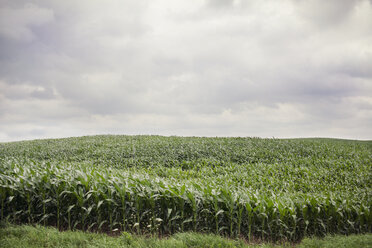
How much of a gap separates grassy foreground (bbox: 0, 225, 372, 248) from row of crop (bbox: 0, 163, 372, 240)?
1.61 ft

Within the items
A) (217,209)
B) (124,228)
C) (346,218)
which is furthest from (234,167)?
(124,228)

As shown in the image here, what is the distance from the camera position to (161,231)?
5.83 meters

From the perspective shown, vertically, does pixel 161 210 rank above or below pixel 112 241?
above

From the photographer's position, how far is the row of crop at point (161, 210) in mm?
5859

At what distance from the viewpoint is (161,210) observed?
5992mm

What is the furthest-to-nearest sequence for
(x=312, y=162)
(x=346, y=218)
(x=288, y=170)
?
(x=312, y=162), (x=288, y=170), (x=346, y=218)

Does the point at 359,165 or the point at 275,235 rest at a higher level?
the point at 359,165

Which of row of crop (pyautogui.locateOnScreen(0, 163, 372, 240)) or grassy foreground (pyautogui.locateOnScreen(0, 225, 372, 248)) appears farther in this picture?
row of crop (pyautogui.locateOnScreen(0, 163, 372, 240))

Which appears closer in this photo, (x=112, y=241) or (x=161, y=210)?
(x=112, y=241)

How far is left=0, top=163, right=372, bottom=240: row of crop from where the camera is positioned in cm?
586

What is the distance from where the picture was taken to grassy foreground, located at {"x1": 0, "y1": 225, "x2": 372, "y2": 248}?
4.86m

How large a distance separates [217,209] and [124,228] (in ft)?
7.62

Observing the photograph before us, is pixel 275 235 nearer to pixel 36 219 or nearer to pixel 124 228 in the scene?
pixel 124 228

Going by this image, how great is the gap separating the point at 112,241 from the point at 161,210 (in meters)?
1.42
